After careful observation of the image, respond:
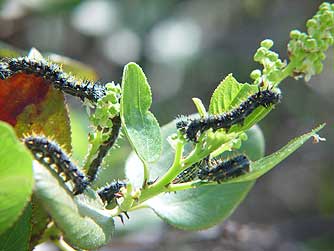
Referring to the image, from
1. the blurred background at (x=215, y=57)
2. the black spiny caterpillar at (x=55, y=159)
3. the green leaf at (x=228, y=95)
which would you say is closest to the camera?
the black spiny caterpillar at (x=55, y=159)

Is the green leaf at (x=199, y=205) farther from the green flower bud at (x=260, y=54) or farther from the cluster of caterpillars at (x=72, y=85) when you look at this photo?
the green flower bud at (x=260, y=54)

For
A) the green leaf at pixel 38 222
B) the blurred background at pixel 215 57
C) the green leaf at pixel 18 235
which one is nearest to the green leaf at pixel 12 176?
the green leaf at pixel 18 235

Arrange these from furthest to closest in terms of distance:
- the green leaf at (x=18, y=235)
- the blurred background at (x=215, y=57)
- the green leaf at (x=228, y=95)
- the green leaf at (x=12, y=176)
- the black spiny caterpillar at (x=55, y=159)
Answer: the blurred background at (x=215, y=57) < the green leaf at (x=228, y=95) < the green leaf at (x=18, y=235) < the black spiny caterpillar at (x=55, y=159) < the green leaf at (x=12, y=176)

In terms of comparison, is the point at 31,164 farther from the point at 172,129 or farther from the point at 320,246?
the point at 320,246

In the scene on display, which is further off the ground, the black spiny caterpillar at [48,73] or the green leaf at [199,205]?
the black spiny caterpillar at [48,73]

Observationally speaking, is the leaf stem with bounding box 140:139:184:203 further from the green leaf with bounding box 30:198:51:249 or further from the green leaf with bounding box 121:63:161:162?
the green leaf with bounding box 30:198:51:249

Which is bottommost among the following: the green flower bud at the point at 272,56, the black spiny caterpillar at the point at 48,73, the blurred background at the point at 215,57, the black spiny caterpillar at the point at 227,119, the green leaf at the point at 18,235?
the green leaf at the point at 18,235

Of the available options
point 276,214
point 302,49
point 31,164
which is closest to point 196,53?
point 276,214

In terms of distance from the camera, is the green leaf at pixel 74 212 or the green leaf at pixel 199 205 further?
the green leaf at pixel 199 205
